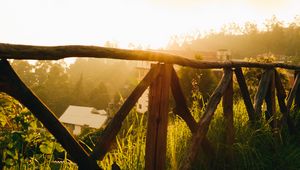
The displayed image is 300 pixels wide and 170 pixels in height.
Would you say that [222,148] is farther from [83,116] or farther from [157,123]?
[83,116]

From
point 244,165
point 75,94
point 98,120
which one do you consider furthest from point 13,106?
point 75,94

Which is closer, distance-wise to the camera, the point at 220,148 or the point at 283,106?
the point at 220,148

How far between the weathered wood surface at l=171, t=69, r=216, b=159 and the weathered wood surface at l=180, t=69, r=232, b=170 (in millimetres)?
71

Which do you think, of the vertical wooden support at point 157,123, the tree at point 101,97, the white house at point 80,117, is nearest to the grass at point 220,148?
the vertical wooden support at point 157,123

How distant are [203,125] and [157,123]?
2.51 feet

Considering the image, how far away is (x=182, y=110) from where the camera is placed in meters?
3.58

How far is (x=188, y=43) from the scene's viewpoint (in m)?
125

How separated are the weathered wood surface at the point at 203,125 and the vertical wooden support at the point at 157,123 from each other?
405 millimetres

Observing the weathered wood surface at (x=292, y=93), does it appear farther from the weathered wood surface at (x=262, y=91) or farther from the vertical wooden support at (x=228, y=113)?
the vertical wooden support at (x=228, y=113)

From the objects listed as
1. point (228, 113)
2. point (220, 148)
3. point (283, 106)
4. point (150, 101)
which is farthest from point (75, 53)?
point (283, 106)

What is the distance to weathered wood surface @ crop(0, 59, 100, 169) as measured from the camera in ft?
7.04

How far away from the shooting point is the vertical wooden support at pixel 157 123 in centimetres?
311

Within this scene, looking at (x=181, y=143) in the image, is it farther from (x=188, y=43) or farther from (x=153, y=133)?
(x=188, y=43)

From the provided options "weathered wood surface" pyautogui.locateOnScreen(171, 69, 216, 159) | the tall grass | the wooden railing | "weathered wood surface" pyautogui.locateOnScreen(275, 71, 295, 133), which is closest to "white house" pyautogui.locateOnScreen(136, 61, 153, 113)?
the tall grass
